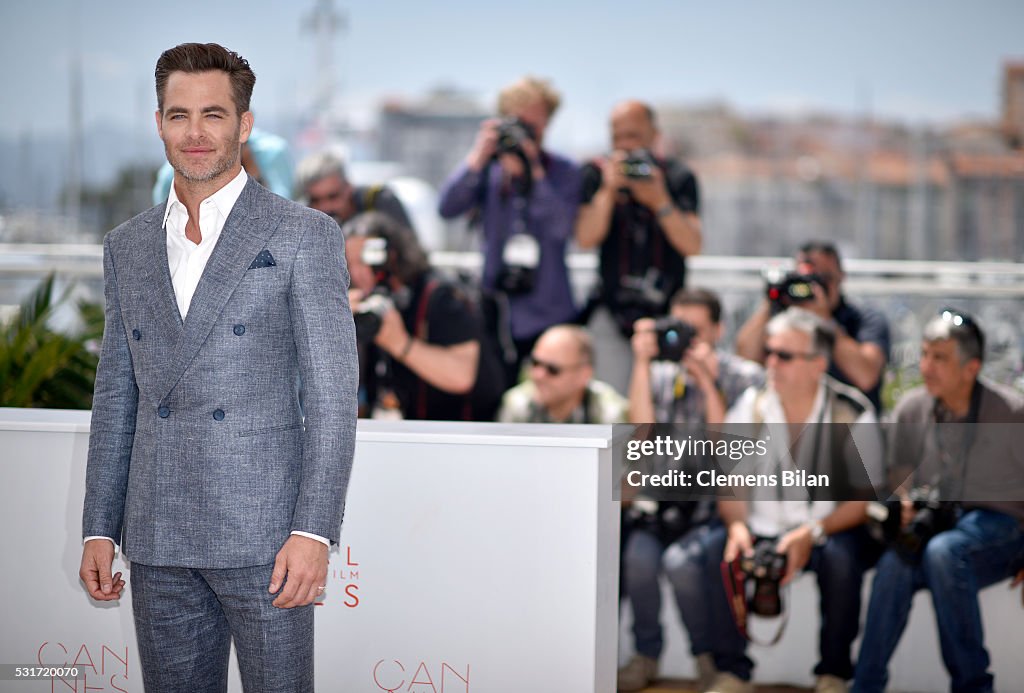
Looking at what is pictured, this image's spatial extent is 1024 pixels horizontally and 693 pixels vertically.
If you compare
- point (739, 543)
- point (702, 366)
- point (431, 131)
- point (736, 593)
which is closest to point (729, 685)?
point (736, 593)

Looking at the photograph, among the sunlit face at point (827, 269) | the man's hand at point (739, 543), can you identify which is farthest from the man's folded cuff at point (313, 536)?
the sunlit face at point (827, 269)

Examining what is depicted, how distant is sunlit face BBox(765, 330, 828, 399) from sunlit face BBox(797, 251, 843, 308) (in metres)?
0.61

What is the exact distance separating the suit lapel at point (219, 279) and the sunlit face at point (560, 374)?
5.45 ft

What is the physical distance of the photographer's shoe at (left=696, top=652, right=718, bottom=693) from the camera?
8.91ft

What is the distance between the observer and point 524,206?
11.7 feet

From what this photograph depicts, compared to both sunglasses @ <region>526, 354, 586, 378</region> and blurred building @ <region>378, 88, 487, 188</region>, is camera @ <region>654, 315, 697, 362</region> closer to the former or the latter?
sunglasses @ <region>526, 354, 586, 378</region>

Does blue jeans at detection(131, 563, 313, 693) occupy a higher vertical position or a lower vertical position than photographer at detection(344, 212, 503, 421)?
lower

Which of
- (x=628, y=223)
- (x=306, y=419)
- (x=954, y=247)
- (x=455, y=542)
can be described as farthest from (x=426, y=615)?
(x=954, y=247)

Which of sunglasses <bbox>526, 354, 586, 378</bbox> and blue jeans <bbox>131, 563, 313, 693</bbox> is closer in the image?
blue jeans <bbox>131, 563, 313, 693</bbox>

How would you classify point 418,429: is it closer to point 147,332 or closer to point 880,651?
point 147,332

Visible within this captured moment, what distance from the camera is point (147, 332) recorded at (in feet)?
4.74

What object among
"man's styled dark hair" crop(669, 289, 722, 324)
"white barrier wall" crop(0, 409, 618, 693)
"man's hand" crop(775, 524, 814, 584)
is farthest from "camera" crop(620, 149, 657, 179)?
"white barrier wall" crop(0, 409, 618, 693)

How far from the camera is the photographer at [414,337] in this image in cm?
311

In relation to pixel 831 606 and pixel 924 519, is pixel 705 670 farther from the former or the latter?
pixel 924 519
